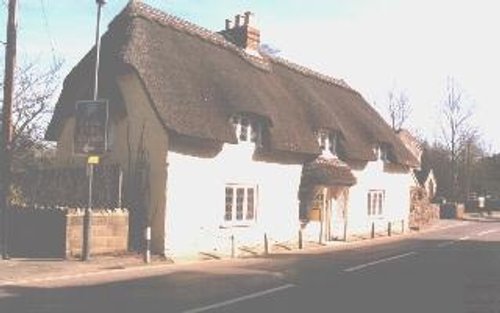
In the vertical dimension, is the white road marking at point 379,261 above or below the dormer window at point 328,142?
below

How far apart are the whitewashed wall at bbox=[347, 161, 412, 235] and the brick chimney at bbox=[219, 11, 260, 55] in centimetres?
824

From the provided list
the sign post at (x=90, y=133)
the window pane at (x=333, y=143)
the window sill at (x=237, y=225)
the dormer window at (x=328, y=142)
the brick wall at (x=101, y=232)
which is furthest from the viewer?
the window pane at (x=333, y=143)

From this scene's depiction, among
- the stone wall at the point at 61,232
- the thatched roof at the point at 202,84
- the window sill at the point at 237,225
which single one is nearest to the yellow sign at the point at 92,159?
the stone wall at the point at 61,232

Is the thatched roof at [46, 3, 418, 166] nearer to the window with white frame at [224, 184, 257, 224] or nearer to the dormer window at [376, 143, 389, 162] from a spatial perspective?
the window with white frame at [224, 184, 257, 224]

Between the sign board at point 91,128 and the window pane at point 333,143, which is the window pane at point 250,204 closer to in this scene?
the window pane at point 333,143

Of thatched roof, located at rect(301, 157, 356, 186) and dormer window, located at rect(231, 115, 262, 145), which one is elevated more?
dormer window, located at rect(231, 115, 262, 145)

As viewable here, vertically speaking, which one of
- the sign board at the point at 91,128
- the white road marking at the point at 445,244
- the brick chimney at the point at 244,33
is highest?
the brick chimney at the point at 244,33

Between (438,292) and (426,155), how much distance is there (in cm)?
6984

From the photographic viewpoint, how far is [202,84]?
25844mm

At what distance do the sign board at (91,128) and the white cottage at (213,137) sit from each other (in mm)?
2985

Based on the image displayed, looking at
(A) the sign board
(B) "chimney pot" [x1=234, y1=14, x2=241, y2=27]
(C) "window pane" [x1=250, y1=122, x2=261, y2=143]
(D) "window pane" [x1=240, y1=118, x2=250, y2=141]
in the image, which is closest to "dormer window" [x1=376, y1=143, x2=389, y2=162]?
(B) "chimney pot" [x1=234, y1=14, x2=241, y2=27]

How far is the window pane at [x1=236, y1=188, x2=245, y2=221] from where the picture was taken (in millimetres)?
26828

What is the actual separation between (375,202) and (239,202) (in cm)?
1429

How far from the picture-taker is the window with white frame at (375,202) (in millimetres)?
38594
